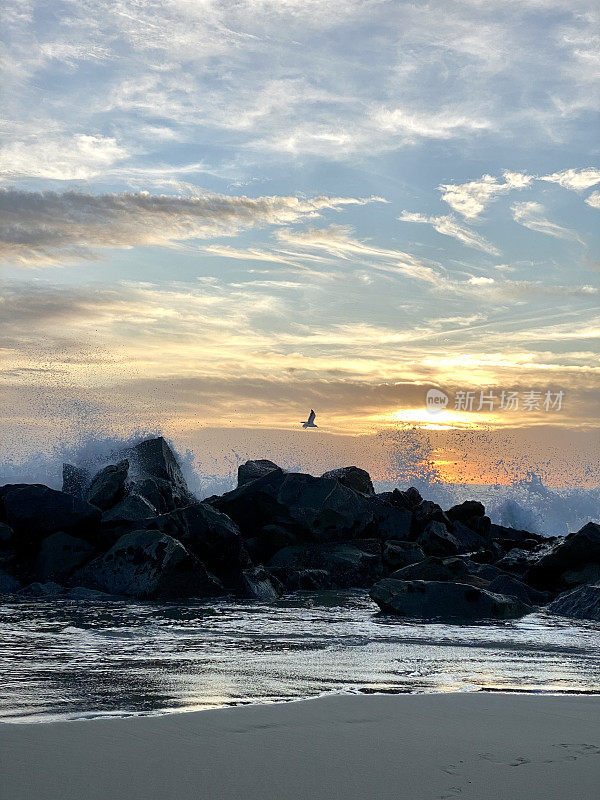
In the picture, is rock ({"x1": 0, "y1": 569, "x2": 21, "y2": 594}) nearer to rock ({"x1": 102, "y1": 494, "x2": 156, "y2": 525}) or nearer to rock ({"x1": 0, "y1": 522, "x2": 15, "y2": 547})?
rock ({"x1": 0, "y1": 522, "x2": 15, "y2": 547})

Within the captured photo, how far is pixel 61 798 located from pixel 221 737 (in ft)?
3.91

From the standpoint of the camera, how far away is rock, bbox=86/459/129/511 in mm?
18906

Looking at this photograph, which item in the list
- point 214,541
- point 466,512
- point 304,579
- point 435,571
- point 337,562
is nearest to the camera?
point 435,571

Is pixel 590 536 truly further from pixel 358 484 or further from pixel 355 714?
pixel 355 714

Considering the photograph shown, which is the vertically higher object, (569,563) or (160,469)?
Result: (160,469)

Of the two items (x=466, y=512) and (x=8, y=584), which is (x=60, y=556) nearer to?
(x=8, y=584)

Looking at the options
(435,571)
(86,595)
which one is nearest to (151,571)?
(86,595)

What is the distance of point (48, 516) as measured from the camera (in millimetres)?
17250

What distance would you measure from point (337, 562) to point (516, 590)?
4.40 m

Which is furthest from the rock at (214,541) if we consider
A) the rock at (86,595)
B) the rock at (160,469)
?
the rock at (160,469)

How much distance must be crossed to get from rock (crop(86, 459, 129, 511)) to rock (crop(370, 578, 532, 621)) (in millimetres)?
7936

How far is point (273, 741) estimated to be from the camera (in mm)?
4418

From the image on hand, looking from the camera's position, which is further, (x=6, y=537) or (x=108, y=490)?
(x=108, y=490)

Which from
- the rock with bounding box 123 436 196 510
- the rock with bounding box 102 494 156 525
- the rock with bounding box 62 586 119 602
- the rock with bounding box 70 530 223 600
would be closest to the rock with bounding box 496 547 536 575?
the rock with bounding box 70 530 223 600
